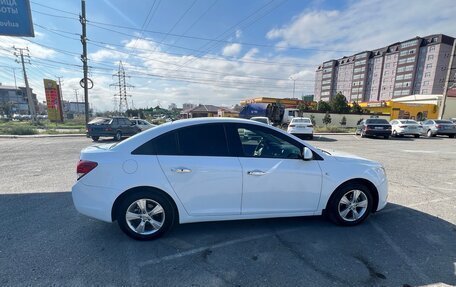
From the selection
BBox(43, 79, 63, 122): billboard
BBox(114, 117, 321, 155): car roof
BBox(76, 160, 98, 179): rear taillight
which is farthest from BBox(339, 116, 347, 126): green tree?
BBox(43, 79, 63, 122): billboard

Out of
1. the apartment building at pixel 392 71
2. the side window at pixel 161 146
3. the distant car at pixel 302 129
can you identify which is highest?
the apartment building at pixel 392 71

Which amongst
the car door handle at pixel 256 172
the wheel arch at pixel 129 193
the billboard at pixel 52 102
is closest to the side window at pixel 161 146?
the wheel arch at pixel 129 193

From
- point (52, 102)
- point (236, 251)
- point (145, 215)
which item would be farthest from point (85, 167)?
point (52, 102)

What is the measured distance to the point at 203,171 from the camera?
2.95 m

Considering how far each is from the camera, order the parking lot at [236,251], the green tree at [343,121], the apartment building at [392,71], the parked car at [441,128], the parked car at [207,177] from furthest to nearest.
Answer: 1. the apartment building at [392,71]
2. the green tree at [343,121]
3. the parked car at [441,128]
4. the parked car at [207,177]
5. the parking lot at [236,251]

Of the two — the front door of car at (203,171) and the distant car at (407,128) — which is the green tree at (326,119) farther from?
the front door of car at (203,171)

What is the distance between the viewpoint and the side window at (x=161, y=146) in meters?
2.96

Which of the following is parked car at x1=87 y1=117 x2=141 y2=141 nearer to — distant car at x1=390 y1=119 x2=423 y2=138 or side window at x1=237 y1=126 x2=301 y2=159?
side window at x1=237 y1=126 x2=301 y2=159

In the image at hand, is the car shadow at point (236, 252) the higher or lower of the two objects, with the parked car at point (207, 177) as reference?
lower

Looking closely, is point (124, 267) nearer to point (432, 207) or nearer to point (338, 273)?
point (338, 273)

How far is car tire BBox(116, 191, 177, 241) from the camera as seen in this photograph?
2.96m

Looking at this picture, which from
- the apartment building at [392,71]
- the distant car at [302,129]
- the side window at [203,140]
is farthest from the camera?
the apartment building at [392,71]

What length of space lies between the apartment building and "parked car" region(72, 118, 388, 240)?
83.8 meters

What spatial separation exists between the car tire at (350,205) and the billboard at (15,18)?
12.4 meters
